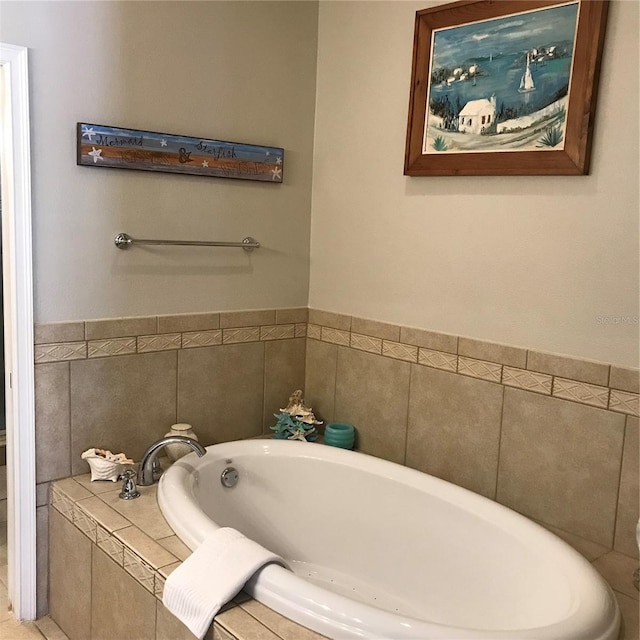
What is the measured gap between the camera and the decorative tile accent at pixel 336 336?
272 centimetres

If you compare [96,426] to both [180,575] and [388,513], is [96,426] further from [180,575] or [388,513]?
[388,513]

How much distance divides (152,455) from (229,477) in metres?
0.31

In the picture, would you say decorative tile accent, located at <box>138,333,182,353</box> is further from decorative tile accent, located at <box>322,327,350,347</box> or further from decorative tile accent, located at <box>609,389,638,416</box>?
decorative tile accent, located at <box>609,389,638,416</box>

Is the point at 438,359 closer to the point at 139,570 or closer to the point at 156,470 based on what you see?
the point at 156,470

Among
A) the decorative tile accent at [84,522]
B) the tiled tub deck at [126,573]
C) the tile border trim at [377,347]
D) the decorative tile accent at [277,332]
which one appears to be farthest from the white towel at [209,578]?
the decorative tile accent at [277,332]

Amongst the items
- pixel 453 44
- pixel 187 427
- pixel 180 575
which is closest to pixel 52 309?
pixel 187 427

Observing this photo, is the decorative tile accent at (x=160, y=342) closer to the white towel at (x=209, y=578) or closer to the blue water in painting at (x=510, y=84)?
the white towel at (x=209, y=578)

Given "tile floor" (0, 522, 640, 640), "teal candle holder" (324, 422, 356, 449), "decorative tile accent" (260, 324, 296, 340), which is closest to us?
"tile floor" (0, 522, 640, 640)

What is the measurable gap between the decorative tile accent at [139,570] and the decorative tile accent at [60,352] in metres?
0.71

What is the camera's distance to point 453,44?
7.34ft

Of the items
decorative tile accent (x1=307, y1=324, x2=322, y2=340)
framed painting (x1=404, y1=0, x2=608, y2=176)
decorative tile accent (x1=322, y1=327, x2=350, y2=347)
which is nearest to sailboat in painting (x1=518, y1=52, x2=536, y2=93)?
framed painting (x1=404, y1=0, x2=608, y2=176)

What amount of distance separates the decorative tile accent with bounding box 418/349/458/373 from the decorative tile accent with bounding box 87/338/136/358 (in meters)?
1.04

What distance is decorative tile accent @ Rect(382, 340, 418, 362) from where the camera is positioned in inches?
96.7

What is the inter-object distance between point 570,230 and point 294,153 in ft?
3.96
